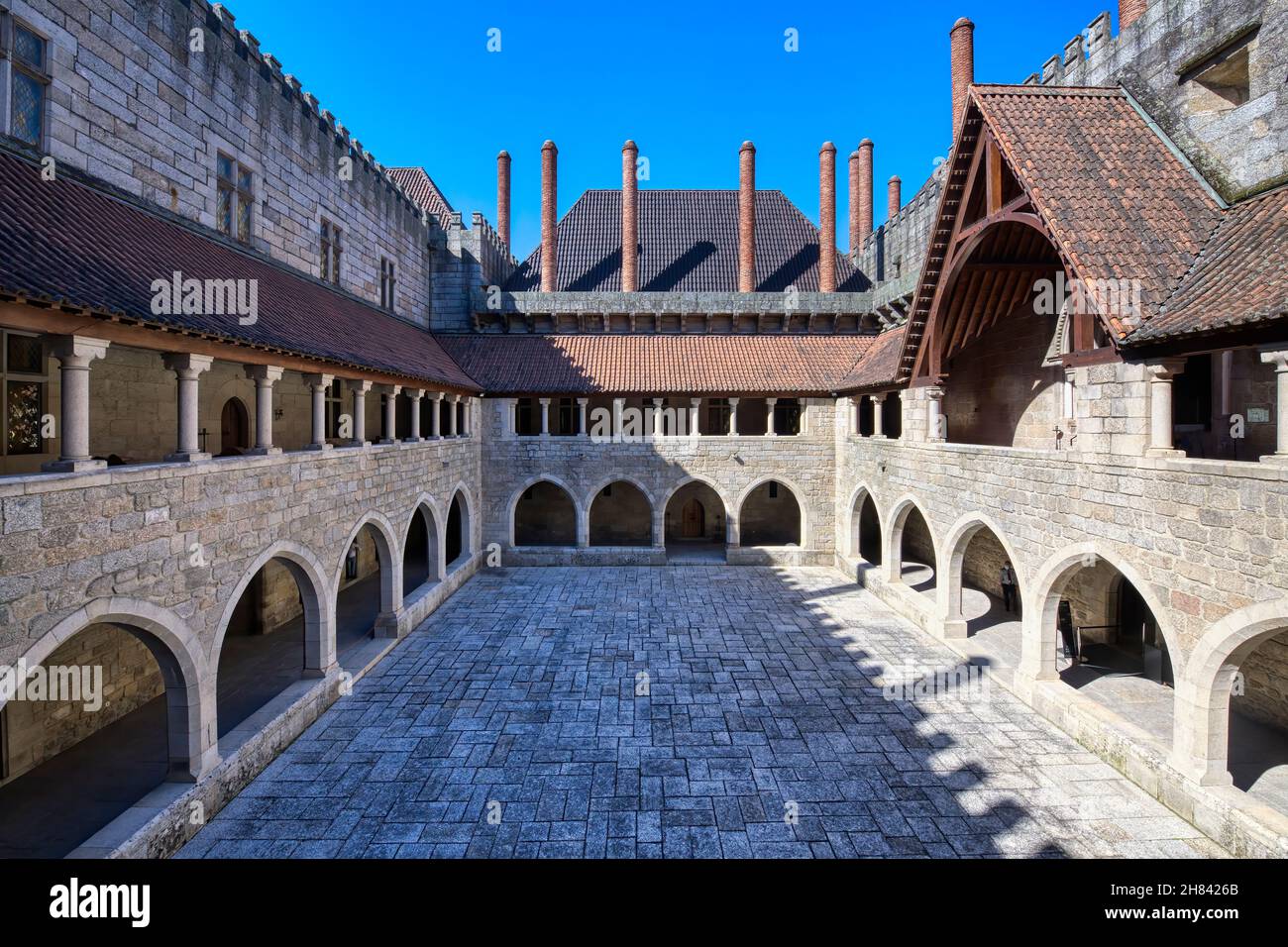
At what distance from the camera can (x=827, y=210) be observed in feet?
68.4

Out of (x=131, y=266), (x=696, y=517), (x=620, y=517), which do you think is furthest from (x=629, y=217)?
(x=131, y=266)

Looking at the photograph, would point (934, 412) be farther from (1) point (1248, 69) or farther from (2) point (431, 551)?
(2) point (431, 551)

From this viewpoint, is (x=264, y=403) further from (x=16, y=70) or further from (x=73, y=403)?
(x=16, y=70)

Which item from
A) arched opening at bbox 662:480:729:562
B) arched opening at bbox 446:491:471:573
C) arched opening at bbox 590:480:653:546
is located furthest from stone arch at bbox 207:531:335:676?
arched opening at bbox 662:480:729:562

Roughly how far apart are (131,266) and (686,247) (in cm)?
2095

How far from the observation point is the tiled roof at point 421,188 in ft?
84.7

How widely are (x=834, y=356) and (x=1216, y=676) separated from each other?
14667mm

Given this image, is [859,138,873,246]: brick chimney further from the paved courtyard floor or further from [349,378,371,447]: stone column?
[349,378,371,447]: stone column

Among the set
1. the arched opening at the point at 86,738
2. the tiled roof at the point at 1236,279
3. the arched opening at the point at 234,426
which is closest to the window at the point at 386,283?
the arched opening at the point at 234,426

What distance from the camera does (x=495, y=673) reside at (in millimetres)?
10867

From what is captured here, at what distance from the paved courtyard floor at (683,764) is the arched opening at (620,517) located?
29.7 ft

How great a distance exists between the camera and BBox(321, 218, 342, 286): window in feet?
45.1

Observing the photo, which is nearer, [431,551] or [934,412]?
[934,412]

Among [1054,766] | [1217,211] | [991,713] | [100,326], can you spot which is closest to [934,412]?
[1217,211]
